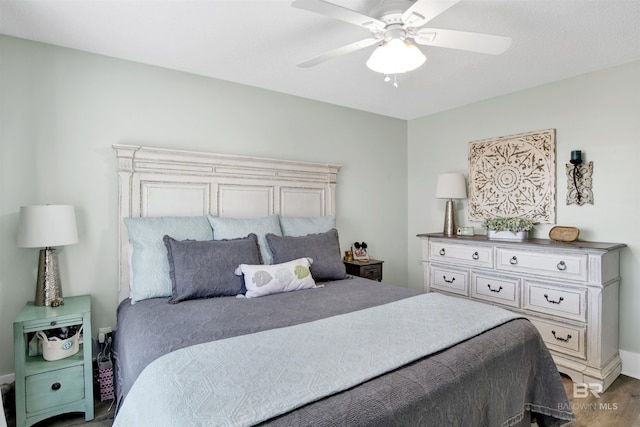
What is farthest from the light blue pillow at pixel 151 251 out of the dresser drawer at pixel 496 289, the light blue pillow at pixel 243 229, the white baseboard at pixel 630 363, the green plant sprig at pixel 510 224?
the white baseboard at pixel 630 363

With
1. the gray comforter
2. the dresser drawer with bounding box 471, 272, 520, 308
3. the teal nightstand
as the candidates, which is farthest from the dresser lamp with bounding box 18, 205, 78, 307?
the dresser drawer with bounding box 471, 272, 520, 308

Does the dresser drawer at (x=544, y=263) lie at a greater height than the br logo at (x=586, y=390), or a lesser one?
greater

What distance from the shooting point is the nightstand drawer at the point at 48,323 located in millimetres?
1922

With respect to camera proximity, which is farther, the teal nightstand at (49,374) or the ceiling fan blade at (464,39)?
the teal nightstand at (49,374)

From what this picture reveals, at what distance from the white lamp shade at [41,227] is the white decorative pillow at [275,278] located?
110 cm

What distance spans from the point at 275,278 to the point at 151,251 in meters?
0.85

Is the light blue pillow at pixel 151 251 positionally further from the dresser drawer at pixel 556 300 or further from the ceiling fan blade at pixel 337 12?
the dresser drawer at pixel 556 300

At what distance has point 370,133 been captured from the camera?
408cm

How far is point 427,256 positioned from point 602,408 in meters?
1.78

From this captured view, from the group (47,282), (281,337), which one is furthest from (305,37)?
(47,282)

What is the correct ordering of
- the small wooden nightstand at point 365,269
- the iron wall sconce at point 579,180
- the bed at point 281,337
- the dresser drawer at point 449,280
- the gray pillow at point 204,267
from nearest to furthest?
1. the bed at point 281,337
2. the gray pillow at point 204,267
3. the iron wall sconce at point 579,180
4. the dresser drawer at point 449,280
5. the small wooden nightstand at point 365,269

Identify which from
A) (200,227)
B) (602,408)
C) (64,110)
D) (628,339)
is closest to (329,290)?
(200,227)

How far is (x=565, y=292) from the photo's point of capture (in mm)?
2639

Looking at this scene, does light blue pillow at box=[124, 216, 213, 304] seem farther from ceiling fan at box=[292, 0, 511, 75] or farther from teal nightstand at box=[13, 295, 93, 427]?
ceiling fan at box=[292, 0, 511, 75]
